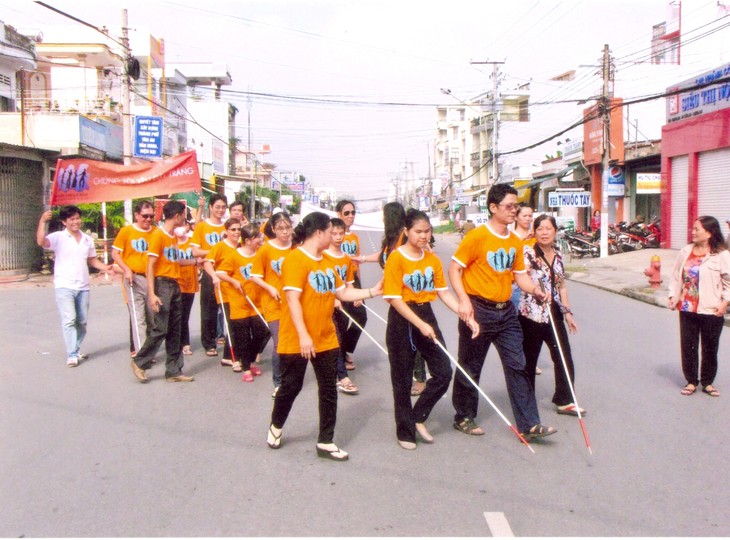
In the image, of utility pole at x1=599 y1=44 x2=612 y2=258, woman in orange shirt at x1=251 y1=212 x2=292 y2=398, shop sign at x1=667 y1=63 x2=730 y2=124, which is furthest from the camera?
utility pole at x1=599 y1=44 x2=612 y2=258

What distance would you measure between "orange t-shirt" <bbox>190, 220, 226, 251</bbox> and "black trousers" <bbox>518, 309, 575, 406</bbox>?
12.8 feet

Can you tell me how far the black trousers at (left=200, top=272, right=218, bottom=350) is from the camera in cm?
862

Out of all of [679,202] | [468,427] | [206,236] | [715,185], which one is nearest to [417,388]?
[468,427]

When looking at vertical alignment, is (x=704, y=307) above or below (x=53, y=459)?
above

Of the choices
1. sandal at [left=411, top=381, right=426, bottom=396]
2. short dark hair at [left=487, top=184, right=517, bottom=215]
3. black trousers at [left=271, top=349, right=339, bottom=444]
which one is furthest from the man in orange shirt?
short dark hair at [left=487, top=184, right=517, bottom=215]

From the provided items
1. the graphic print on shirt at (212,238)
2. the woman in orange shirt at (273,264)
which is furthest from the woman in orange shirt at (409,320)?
the graphic print on shirt at (212,238)

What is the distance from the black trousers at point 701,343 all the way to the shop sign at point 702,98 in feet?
49.2

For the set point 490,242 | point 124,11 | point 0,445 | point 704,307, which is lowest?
point 0,445

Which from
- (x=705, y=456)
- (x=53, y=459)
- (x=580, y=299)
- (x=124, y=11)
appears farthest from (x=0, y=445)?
(x=124, y=11)

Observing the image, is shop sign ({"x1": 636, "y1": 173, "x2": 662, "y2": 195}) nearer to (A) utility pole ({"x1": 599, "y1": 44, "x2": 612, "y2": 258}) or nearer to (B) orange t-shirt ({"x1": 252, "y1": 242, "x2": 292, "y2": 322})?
(A) utility pole ({"x1": 599, "y1": 44, "x2": 612, "y2": 258})

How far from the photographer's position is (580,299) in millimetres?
14992

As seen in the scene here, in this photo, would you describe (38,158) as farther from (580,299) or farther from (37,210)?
(580,299)

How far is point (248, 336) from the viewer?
7543mm

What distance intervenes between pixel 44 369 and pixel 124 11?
13877 mm
